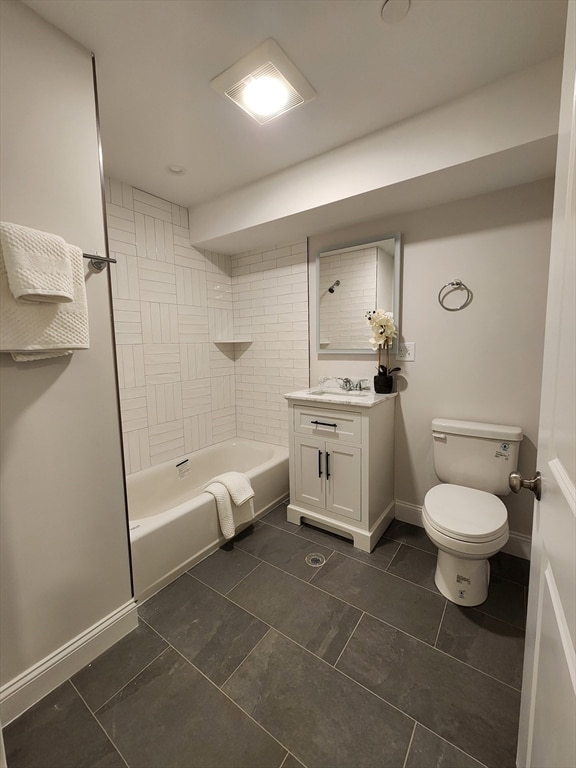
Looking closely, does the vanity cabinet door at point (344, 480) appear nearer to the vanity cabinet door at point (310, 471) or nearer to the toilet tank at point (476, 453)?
the vanity cabinet door at point (310, 471)

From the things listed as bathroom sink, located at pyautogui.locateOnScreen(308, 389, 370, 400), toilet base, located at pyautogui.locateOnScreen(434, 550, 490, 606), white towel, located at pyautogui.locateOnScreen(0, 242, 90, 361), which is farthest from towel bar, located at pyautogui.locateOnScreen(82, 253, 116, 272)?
toilet base, located at pyautogui.locateOnScreen(434, 550, 490, 606)

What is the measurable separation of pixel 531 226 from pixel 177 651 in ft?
8.98

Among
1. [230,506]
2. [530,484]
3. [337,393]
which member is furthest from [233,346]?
[530,484]

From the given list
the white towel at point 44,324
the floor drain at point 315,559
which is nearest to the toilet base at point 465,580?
the floor drain at point 315,559

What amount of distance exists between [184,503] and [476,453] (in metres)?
1.77

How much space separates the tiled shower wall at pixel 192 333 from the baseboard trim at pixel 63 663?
1.06m

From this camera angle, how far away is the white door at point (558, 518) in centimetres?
52

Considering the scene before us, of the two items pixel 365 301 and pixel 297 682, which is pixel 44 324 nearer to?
pixel 297 682

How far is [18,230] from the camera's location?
3.26 ft

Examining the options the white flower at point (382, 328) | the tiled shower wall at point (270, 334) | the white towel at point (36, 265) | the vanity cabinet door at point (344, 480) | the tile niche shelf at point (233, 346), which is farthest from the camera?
the tile niche shelf at point (233, 346)

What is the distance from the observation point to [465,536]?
1420mm

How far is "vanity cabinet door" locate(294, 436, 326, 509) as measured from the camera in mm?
2123

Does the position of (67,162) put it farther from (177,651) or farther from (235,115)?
(177,651)

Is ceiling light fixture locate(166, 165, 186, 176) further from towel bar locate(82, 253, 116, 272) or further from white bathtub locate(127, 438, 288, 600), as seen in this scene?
white bathtub locate(127, 438, 288, 600)
